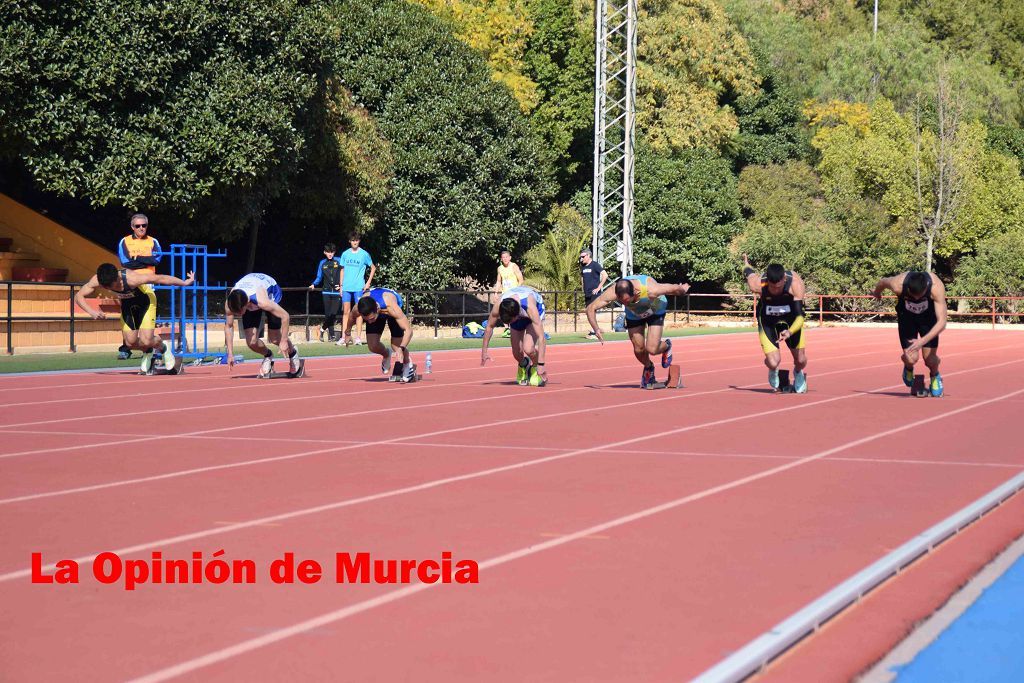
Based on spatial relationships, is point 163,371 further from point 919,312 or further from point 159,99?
point 159,99

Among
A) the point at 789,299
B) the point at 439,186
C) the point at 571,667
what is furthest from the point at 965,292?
the point at 571,667

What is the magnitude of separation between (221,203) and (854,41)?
52.0 m

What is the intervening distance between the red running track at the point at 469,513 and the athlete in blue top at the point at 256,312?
1125 mm

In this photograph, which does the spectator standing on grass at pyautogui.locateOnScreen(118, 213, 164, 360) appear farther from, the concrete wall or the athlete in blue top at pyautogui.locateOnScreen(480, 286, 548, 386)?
the concrete wall

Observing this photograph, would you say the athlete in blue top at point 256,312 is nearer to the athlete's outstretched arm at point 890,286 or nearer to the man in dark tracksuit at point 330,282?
the athlete's outstretched arm at point 890,286

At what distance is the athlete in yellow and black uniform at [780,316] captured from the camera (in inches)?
685

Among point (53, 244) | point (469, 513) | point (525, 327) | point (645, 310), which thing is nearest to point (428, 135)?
point (53, 244)

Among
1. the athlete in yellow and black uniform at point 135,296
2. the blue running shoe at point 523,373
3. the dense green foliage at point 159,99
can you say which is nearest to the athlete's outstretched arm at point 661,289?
the blue running shoe at point 523,373

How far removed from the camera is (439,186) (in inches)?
1676

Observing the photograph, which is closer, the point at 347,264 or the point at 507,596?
the point at 507,596

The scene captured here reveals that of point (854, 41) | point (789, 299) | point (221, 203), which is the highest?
point (854, 41)

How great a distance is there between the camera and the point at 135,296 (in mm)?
18547

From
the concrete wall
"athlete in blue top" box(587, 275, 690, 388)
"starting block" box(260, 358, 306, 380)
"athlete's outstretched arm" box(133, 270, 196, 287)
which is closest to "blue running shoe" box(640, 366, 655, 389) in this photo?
"athlete in blue top" box(587, 275, 690, 388)

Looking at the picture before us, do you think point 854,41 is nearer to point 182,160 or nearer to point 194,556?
point 182,160
